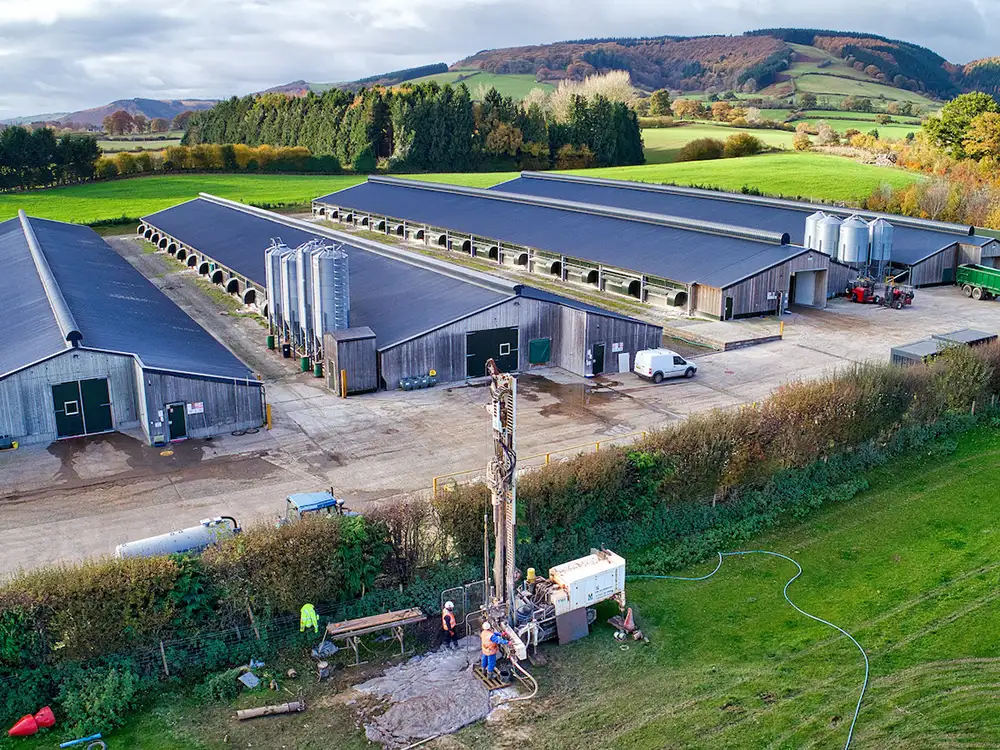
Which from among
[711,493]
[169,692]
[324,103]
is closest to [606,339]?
[711,493]

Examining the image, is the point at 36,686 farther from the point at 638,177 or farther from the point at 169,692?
the point at 638,177

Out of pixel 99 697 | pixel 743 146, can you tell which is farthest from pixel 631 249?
pixel 743 146

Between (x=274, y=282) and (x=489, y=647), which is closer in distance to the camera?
(x=489, y=647)

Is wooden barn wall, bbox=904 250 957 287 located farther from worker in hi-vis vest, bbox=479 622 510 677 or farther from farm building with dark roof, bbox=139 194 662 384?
worker in hi-vis vest, bbox=479 622 510 677

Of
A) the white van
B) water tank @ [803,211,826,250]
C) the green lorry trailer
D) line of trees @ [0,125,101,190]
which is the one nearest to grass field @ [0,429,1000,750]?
the white van

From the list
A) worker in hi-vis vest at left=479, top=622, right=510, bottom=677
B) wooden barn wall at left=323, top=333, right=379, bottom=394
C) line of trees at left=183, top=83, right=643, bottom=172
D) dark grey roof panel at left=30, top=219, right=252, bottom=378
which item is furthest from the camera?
line of trees at left=183, top=83, right=643, bottom=172

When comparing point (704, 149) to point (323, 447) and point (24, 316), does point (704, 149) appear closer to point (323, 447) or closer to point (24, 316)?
point (24, 316)

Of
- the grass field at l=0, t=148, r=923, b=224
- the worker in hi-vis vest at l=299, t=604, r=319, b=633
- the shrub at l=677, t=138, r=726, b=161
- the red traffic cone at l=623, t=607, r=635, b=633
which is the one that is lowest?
the red traffic cone at l=623, t=607, r=635, b=633
